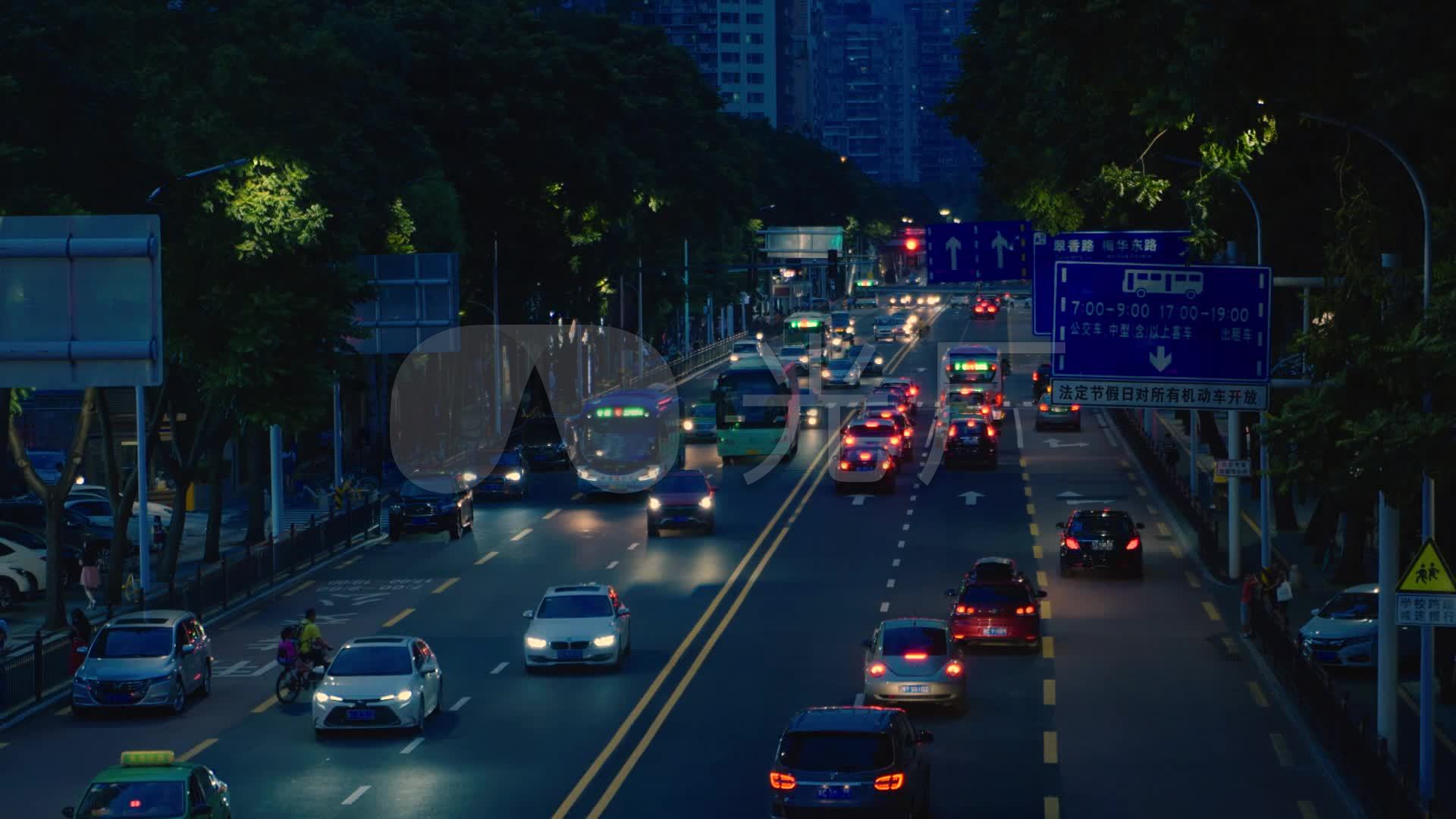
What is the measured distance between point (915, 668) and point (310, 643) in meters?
10.4

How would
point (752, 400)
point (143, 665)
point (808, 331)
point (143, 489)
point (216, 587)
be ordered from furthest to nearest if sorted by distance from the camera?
point (808, 331) < point (752, 400) < point (216, 587) < point (143, 489) < point (143, 665)

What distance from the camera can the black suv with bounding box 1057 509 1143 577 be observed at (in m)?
49.5

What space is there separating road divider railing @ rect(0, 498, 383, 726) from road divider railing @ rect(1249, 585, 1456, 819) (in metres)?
20.4

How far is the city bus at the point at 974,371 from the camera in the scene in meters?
97.2

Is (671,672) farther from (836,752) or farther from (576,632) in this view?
(836,752)

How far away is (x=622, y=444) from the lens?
222 feet

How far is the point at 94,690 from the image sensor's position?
34.5 m

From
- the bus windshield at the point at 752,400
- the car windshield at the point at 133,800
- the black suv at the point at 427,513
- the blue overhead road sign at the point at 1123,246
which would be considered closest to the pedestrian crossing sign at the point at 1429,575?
the car windshield at the point at 133,800

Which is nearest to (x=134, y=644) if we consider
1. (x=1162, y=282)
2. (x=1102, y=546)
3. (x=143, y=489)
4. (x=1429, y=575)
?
(x=143, y=489)

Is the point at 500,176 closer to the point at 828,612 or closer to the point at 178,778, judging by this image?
the point at 828,612

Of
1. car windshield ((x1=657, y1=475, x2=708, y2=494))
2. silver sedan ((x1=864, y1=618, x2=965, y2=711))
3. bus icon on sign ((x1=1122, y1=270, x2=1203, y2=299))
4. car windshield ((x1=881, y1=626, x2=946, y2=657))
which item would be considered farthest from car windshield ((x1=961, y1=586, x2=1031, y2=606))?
car windshield ((x1=657, y1=475, x2=708, y2=494))

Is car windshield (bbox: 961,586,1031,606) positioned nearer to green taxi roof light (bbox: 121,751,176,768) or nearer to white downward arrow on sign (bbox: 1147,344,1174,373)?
white downward arrow on sign (bbox: 1147,344,1174,373)

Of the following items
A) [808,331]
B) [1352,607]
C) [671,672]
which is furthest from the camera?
[808,331]

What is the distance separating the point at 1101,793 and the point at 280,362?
1035 inches
